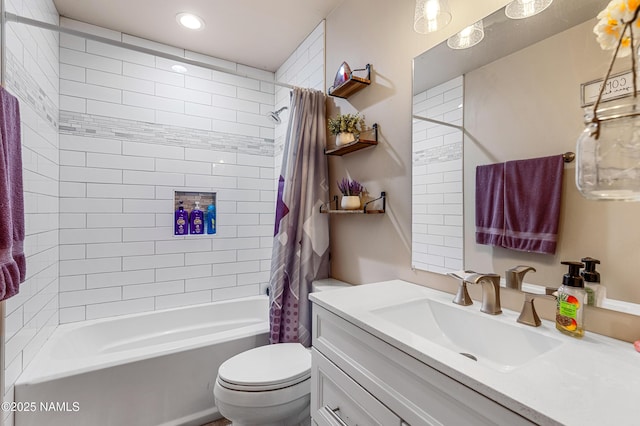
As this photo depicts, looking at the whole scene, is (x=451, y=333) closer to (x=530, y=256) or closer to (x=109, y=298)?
(x=530, y=256)

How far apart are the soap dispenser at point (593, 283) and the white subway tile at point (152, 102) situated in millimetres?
2691

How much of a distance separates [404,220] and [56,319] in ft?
7.79

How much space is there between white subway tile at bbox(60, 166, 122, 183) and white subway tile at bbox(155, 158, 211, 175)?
0.29 metres

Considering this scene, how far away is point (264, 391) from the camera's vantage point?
52.5 inches

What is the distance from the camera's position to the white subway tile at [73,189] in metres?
2.03

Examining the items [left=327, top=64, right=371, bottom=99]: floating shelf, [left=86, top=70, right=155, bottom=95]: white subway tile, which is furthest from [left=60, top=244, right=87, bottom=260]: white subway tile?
[left=327, top=64, right=371, bottom=99]: floating shelf

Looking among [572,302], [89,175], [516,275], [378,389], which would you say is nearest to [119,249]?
[89,175]

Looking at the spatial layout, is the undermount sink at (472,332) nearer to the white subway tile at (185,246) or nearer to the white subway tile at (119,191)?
the white subway tile at (185,246)

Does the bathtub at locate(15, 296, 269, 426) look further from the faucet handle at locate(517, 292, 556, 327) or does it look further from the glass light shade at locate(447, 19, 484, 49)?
the glass light shade at locate(447, 19, 484, 49)

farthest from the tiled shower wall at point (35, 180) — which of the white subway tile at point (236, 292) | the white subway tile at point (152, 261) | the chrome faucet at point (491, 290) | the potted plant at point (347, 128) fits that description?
the chrome faucet at point (491, 290)

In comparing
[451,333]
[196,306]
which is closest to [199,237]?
[196,306]

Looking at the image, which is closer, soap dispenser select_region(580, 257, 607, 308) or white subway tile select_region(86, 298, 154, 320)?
soap dispenser select_region(580, 257, 607, 308)

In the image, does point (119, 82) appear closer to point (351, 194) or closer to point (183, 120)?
point (183, 120)

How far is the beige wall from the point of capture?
4.50 feet
